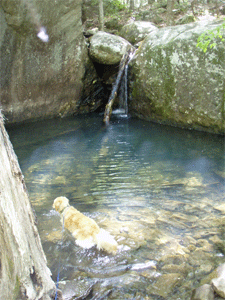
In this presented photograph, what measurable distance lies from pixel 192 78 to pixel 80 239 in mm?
6713

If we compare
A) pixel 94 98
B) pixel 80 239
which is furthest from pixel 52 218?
pixel 94 98

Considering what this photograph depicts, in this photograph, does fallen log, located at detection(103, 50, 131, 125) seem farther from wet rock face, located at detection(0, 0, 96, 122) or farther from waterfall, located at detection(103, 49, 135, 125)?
wet rock face, located at detection(0, 0, 96, 122)

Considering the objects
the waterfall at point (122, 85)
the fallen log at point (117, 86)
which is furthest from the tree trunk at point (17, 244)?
the fallen log at point (117, 86)

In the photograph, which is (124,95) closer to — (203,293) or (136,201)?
(136,201)

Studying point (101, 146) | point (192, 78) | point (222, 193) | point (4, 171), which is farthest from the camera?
point (192, 78)

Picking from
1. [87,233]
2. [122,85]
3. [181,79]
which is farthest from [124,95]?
[87,233]

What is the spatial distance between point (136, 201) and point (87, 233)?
1.35 meters

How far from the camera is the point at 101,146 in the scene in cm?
716

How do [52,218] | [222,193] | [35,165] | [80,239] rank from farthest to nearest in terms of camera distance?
[35,165] → [222,193] → [52,218] → [80,239]

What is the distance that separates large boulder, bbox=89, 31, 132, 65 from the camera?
1098 cm

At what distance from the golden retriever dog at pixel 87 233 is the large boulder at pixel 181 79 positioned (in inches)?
232

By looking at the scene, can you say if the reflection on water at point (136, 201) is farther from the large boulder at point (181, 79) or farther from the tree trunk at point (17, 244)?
the tree trunk at point (17, 244)

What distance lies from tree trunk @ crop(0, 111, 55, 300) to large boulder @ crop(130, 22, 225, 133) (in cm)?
692

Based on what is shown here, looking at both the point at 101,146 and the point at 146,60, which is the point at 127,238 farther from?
the point at 146,60
